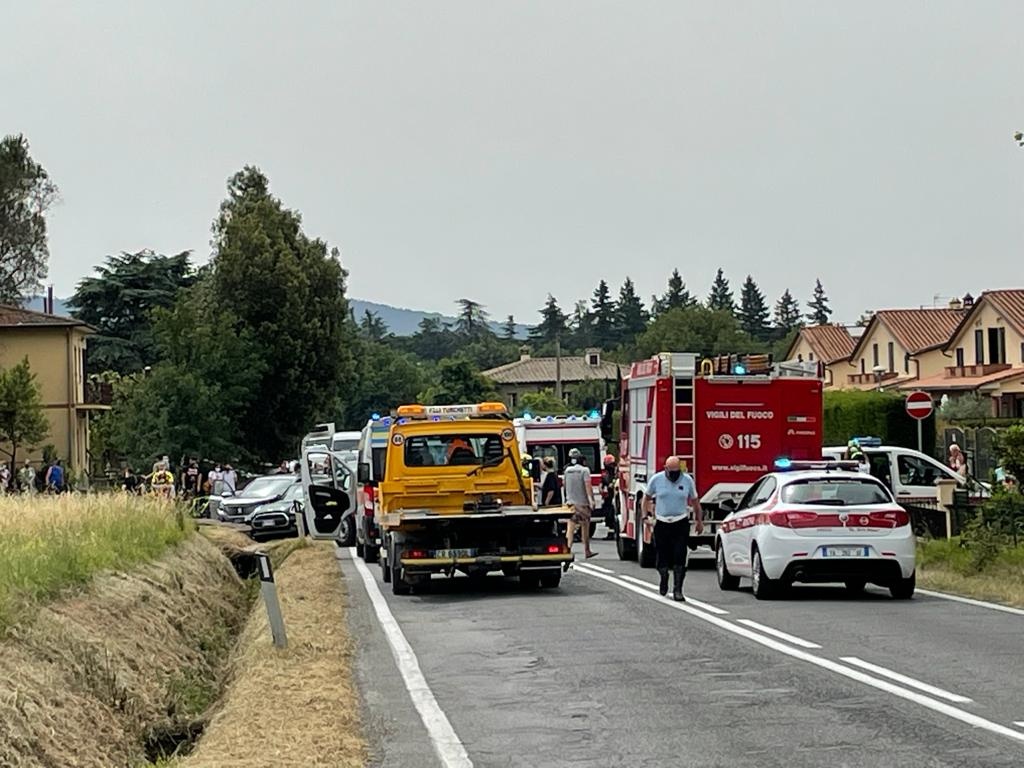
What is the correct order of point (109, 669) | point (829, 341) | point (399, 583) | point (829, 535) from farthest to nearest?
point (829, 341)
point (399, 583)
point (829, 535)
point (109, 669)

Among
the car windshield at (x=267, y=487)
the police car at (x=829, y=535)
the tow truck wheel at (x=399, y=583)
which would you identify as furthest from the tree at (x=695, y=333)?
the police car at (x=829, y=535)

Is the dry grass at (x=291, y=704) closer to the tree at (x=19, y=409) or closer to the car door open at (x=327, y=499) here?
the car door open at (x=327, y=499)

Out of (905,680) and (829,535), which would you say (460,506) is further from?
(905,680)

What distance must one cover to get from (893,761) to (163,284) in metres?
83.3

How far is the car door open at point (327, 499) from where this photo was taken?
1318 inches

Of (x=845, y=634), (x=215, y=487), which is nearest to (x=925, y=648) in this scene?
(x=845, y=634)

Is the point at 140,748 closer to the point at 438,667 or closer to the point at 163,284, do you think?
the point at 438,667

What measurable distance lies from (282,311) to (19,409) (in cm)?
1106

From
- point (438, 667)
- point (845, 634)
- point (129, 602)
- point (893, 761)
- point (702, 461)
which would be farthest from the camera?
point (702, 461)

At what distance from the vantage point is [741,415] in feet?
87.2

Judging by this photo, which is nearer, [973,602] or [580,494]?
[973,602]

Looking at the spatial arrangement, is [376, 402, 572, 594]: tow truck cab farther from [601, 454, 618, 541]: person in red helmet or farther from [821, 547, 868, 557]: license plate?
[601, 454, 618, 541]: person in red helmet

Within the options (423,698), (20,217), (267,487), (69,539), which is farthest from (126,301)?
(423,698)

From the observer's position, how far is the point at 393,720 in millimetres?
11758
